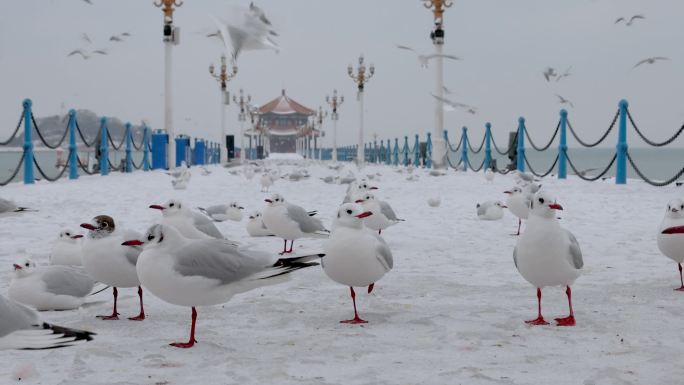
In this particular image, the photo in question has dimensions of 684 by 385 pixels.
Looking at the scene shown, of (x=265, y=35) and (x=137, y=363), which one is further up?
(x=265, y=35)

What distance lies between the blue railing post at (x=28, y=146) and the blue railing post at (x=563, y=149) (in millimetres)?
11882

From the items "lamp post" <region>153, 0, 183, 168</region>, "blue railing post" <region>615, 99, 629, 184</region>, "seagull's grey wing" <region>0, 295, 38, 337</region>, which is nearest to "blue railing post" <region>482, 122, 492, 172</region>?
"blue railing post" <region>615, 99, 629, 184</region>

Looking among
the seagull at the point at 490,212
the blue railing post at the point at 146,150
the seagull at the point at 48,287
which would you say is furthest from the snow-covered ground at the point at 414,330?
the blue railing post at the point at 146,150

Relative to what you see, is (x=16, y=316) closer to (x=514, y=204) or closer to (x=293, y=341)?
(x=293, y=341)

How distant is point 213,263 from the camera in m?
2.91

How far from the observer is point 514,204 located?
6973 mm

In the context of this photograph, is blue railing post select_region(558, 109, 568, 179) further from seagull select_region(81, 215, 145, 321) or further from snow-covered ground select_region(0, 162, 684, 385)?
seagull select_region(81, 215, 145, 321)

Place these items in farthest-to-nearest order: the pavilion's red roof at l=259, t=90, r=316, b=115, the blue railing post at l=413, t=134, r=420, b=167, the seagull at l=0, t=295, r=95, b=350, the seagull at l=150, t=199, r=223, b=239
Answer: the pavilion's red roof at l=259, t=90, r=316, b=115
the blue railing post at l=413, t=134, r=420, b=167
the seagull at l=150, t=199, r=223, b=239
the seagull at l=0, t=295, r=95, b=350

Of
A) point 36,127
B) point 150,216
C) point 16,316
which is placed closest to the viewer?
point 16,316

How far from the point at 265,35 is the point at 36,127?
10.1 meters

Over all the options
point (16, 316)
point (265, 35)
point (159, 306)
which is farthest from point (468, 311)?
point (265, 35)

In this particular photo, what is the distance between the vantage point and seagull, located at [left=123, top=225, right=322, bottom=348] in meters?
2.83

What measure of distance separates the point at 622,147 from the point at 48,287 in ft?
40.0

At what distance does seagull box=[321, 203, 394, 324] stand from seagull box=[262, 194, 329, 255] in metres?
1.88
